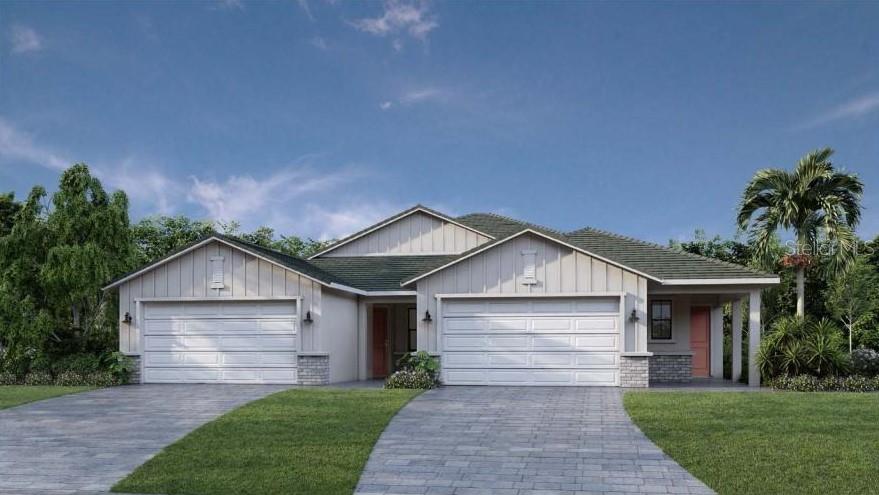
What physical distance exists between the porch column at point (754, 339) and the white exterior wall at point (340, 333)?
1029 centimetres

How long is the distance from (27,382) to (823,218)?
21.7m

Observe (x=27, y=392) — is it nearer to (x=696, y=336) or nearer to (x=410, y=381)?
(x=410, y=381)

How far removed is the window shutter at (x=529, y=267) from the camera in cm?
1730

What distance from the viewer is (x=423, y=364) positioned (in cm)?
1716

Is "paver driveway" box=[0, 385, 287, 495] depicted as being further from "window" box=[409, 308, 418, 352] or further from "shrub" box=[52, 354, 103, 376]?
"window" box=[409, 308, 418, 352]

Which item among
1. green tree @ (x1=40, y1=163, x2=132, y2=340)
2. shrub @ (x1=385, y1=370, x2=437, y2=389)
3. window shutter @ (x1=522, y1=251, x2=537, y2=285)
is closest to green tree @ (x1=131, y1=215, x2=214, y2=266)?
green tree @ (x1=40, y1=163, x2=132, y2=340)

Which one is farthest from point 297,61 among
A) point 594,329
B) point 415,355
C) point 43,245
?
point 594,329

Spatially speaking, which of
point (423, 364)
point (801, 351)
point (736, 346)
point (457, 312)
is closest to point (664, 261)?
point (736, 346)

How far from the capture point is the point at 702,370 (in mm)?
21797

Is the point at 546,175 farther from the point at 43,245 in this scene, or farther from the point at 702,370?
the point at 43,245

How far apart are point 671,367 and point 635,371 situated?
11.7 ft

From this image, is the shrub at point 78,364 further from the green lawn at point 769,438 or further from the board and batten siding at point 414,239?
the green lawn at point 769,438

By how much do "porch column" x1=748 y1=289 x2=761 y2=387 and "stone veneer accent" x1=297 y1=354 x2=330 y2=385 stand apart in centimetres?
1043

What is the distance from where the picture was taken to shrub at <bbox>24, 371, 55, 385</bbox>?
60.7ft
